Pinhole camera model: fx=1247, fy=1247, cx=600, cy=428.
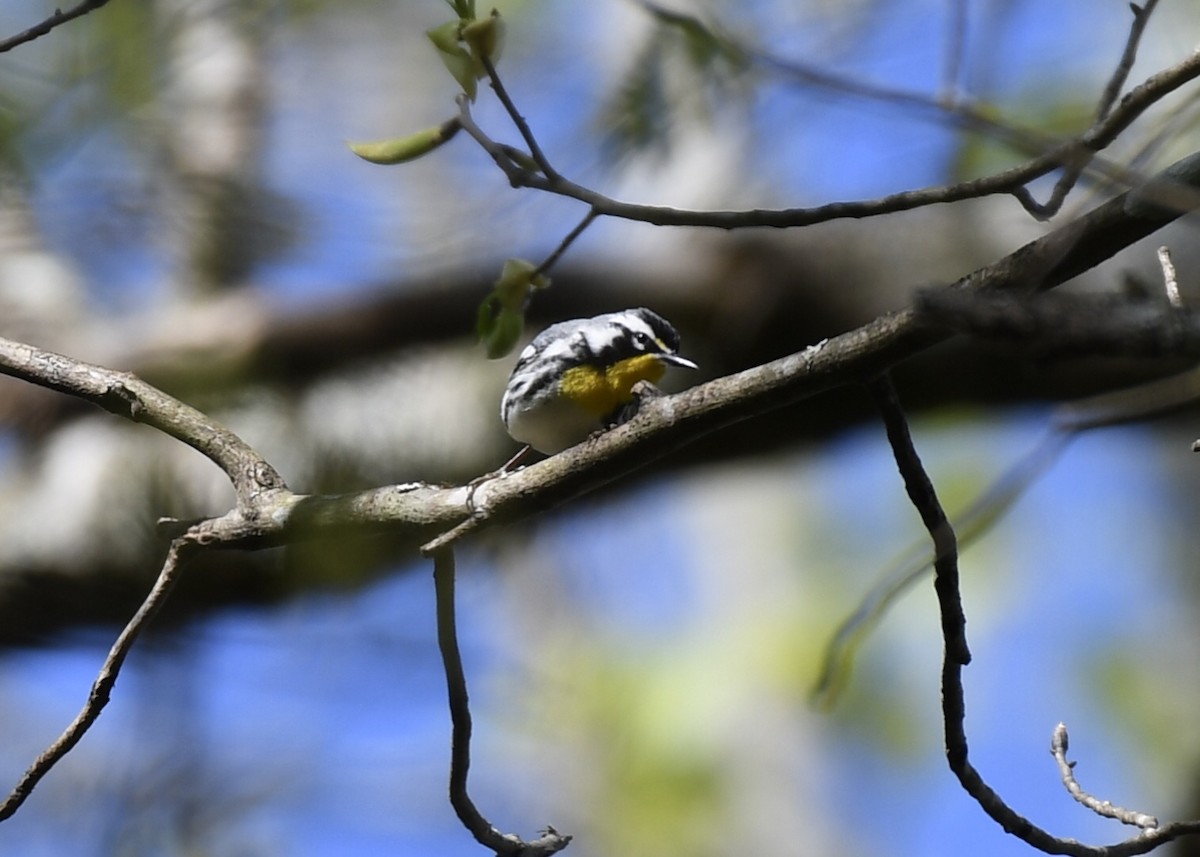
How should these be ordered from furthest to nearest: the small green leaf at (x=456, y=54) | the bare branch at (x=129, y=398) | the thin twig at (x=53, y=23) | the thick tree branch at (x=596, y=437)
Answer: the bare branch at (x=129, y=398), the thin twig at (x=53, y=23), the small green leaf at (x=456, y=54), the thick tree branch at (x=596, y=437)

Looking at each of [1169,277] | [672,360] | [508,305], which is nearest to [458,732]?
[508,305]

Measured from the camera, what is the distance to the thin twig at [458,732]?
128 cm

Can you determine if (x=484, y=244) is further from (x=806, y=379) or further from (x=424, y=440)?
(x=806, y=379)

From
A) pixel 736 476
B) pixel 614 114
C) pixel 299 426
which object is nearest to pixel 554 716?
pixel 736 476

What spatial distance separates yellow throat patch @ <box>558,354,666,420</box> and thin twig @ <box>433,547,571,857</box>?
100 cm

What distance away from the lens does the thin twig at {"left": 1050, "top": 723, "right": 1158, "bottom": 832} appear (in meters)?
1.32

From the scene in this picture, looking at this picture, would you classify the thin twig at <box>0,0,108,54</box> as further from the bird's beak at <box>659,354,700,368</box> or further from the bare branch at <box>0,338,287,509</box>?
the bird's beak at <box>659,354,700,368</box>

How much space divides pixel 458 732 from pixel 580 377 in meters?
1.07

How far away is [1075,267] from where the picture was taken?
3.00ft

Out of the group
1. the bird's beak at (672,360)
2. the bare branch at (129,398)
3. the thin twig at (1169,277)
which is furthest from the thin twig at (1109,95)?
the bird's beak at (672,360)

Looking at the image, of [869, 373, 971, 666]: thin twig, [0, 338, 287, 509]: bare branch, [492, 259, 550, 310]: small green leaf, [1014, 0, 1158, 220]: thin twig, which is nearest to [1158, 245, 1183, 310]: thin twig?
[1014, 0, 1158, 220]: thin twig

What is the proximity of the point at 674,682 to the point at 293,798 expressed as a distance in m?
3.64

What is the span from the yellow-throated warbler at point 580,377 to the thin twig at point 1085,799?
3.05 feet

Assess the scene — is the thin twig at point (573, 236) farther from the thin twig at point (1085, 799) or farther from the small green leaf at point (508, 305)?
the thin twig at point (1085, 799)
